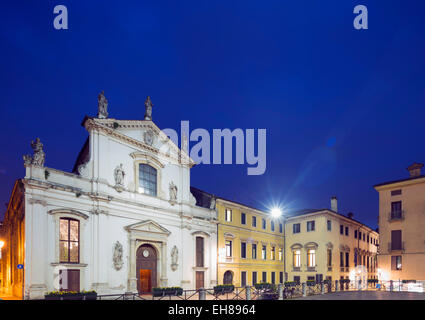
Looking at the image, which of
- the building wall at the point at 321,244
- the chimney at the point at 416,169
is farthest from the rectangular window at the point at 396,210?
the building wall at the point at 321,244

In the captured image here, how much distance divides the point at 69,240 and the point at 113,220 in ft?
11.9

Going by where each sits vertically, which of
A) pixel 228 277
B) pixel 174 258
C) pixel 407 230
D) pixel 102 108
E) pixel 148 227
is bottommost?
pixel 228 277

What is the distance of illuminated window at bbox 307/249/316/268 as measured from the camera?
138 feet

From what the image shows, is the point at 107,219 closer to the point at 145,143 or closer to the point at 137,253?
the point at 137,253

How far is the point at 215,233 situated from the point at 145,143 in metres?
12.2

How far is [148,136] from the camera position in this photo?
2964cm

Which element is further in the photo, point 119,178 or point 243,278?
point 243,278

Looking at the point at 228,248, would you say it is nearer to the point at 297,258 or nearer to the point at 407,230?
the point at 297,258

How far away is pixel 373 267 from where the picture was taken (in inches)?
2231

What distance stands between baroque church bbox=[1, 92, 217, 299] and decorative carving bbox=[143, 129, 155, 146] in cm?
8

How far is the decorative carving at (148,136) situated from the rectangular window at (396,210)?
27.0 meters

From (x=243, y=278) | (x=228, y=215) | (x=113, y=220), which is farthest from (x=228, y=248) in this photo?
(x=113, y=220)

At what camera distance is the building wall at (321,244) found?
135 ft
